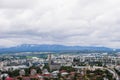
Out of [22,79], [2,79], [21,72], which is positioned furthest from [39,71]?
[22,79]

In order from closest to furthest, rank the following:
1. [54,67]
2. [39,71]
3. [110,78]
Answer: [110,78] < [39,71] < [54,67]

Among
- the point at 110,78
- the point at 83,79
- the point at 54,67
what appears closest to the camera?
the point at 83,79

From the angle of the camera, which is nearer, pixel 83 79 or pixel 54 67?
pixel 83 79

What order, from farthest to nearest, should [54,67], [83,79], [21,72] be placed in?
1. [54,67]
2. [21,72]
3. [83,79]

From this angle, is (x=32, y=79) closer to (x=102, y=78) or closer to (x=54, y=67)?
(x=102, y=78)

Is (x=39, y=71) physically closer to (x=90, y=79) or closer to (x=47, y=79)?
(x=47, y=79)

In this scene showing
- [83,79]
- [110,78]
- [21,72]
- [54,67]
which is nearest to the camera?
[83,79]

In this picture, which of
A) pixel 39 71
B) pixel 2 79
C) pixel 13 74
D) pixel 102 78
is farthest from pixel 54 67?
pixel 102 78

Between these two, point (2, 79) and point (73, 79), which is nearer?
point (73, 79)

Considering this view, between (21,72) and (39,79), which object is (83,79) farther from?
(21,72)
